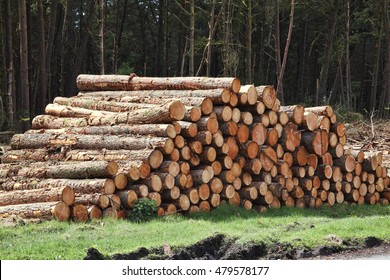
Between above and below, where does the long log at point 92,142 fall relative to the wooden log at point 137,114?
below

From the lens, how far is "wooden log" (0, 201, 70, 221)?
438 inches

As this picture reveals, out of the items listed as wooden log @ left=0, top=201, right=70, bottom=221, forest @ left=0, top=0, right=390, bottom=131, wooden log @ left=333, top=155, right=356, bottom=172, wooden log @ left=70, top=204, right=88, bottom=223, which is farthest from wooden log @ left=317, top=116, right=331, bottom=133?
forest @ left=0, top=0, right=390, bottom=131

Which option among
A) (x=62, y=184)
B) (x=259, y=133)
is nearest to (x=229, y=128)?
(x=259, y=133)

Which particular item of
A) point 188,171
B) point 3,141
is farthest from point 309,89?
point 188,171

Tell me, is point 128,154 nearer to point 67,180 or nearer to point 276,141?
point 67,180

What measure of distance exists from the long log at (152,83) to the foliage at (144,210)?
314cm

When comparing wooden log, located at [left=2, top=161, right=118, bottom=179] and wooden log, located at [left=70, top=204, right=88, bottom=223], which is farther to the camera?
wooden log, located at [left=2, top=161, right=118, bottom=179]

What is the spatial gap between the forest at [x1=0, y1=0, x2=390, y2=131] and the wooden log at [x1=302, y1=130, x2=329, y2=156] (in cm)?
1321

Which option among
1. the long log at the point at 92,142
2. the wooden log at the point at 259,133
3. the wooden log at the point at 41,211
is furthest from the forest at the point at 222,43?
the wooden log at the point at 41,211

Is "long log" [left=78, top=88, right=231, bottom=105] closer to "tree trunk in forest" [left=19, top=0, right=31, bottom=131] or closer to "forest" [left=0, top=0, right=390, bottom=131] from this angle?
"tree trunk in forest" [left=19, top=0, right=31, bottom=131]

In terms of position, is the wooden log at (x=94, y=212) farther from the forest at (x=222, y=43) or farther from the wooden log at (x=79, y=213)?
the forest at (x=222, y=43)

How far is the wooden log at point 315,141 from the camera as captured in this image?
14.9 metres

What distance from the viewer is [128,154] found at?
41.3ft

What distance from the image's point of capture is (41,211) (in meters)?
11.2
